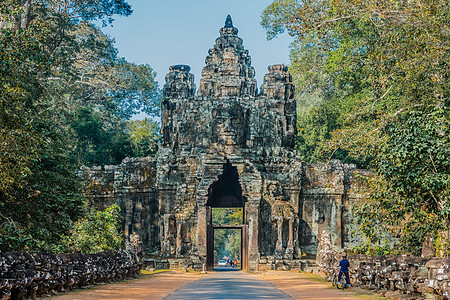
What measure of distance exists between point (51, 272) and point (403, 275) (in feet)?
27.9

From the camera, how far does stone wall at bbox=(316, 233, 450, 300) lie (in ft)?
39.1

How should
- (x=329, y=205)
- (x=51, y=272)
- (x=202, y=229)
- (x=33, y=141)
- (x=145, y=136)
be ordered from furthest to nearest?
(x=145, y=136) → (x=329, y=205) → (x=202, y=229) → (x=33, y=141) → (x=51, y=272)

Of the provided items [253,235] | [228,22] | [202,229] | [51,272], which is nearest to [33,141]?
[51,272]

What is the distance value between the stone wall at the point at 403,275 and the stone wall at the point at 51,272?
7.94 metres

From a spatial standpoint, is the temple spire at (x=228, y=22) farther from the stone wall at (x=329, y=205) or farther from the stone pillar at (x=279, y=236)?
the stone pillar at (x=279, y=236)

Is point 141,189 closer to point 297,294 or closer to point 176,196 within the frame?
point 176,196

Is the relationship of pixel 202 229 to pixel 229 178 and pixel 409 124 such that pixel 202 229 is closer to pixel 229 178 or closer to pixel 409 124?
pixel 229 178

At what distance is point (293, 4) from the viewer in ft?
140

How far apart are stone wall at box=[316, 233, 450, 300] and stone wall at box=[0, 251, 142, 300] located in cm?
794

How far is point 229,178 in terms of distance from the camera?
32375mm

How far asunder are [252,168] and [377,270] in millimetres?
13329

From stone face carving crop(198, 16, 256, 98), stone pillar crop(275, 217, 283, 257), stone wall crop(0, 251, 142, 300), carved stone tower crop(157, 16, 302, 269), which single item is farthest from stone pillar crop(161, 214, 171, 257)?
stone wall crop(0, 251, 142, 300)

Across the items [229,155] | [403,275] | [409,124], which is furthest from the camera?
[229,155]

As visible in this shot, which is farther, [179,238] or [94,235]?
[179,238]
